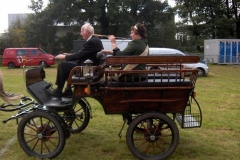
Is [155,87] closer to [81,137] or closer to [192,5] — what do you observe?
[81,137]

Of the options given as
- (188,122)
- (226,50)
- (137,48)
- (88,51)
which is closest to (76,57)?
(88,51)

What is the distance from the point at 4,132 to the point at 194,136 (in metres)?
3.32

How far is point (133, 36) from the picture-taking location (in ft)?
14.4

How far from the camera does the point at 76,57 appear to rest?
460cm

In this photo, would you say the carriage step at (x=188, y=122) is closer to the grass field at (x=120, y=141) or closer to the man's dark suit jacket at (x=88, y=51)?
the grass field at (x=120, y=141)

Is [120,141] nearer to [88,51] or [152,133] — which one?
[152,133]

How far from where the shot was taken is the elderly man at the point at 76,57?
457cm

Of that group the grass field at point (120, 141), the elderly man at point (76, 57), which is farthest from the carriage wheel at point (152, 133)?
the elderly man at point (76, 57)

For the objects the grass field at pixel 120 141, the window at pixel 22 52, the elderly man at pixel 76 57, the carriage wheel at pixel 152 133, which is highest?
the window at pixel 22 52

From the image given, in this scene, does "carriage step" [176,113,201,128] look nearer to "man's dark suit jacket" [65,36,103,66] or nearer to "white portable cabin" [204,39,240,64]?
"man's dark suit jacket" [65,36,103,66]

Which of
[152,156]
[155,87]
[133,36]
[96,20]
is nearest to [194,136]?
[152,156]

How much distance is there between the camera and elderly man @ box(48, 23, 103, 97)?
4570 mm

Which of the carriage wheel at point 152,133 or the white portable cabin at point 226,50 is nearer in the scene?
the carriage wheel at point 152,133

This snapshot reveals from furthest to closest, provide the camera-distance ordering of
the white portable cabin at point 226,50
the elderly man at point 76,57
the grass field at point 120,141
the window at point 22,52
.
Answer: the white portable cabin at point 226,50
the window at point 22,52
the elderly man at point 76,57
the grass field at point 120,141
